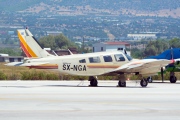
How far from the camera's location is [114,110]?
19.5 metres

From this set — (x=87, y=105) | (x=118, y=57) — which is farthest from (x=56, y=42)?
(x=87, y=105)

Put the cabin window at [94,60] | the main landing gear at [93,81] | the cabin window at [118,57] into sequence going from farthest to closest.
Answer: the main landing gear at [93,81], the cabin window at [118,57], the cabin window at [94,60]

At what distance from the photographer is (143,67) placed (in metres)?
31.5

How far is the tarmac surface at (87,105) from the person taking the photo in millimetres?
18109

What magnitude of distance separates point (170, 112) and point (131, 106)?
185 cm

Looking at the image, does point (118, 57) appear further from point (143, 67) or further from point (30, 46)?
point (30, 46)

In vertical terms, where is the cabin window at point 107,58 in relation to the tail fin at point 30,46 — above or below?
below

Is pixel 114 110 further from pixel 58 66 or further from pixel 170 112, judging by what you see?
pixel 58 66

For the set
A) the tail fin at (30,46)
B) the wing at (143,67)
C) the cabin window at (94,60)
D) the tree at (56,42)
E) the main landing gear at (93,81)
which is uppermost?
the tree at (56,42)

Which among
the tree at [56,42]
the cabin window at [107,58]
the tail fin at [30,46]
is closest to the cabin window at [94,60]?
the cabin window at [107,58]

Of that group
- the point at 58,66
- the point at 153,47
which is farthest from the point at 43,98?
the point at 153,47

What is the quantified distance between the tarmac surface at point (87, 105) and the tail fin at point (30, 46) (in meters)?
4.85

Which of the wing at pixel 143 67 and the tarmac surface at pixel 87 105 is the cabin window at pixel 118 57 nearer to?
the wing at pixel 143 67

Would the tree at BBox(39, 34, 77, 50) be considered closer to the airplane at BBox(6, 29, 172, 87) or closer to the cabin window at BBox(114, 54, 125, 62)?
the cabin window at BBox(114, 54, 125, 62)
